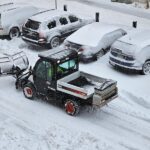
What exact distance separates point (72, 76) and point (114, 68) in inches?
147

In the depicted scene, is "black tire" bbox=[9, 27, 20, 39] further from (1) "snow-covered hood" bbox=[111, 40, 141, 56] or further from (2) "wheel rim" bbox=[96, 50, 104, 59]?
(1) "snow-covered hood" bbox=[111, 40, 141, 56]

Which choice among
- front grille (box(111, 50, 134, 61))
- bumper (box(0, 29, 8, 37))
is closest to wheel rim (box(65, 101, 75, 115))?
front grille (box(111, 50, 134, 61))

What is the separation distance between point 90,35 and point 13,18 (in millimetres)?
5244

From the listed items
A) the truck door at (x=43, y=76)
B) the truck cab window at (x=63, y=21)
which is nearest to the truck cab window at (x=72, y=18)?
the truck cab window at (x=63, y=21)

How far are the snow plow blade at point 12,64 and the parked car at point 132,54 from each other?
377 cm

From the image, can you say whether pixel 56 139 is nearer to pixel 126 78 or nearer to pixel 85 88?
pixel 85 88

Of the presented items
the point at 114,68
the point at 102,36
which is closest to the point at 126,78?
the point at 114,68

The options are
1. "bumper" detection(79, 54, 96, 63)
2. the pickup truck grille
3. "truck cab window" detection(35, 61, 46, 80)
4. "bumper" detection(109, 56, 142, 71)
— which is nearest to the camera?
"truck cab window" detection(35, 61, 46, 80)

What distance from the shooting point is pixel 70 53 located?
16.2 meters

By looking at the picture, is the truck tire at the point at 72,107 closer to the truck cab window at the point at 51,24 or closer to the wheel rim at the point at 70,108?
the wheel rim at the point at 70,108

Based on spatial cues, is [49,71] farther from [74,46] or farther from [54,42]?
[54,42]

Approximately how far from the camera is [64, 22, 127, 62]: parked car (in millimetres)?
20062

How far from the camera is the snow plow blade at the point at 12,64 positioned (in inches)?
715

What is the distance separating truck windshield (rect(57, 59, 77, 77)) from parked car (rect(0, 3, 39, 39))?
8028 mm
